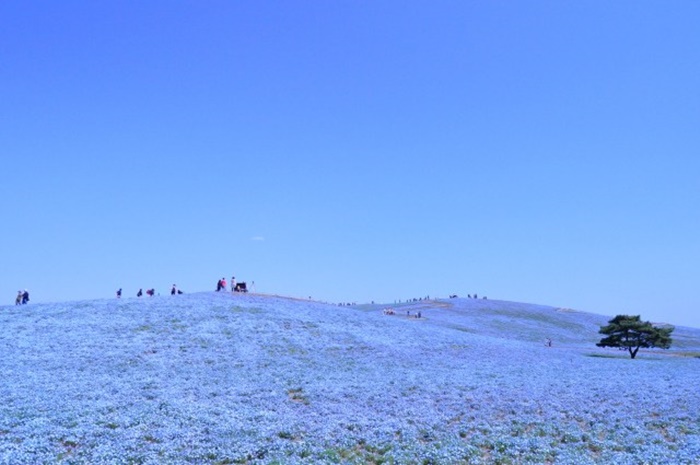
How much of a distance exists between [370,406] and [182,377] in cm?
912

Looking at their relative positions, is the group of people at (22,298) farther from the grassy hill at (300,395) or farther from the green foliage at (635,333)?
the green foliage at (635,333)

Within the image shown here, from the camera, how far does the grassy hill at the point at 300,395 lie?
13.8m

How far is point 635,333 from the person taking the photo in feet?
142

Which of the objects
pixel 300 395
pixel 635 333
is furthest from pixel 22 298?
pixel 635 333

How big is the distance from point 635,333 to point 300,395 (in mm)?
34541

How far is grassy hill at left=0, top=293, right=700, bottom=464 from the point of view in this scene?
1376 cm

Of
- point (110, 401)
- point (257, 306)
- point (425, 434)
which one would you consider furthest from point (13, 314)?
point (425, 434)

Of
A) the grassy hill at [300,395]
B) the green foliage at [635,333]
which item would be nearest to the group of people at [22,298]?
the grassy hill at [300,395]

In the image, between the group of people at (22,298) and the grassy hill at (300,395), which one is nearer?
the grassy hill at (300,395)

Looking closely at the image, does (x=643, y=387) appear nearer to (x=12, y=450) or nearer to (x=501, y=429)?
(x=501, y=429)

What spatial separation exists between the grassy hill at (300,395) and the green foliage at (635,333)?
379 inches

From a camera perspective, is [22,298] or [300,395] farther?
[22,298]

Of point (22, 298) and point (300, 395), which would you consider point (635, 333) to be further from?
point (22, 298)

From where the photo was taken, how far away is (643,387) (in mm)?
23094
